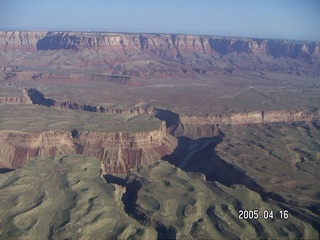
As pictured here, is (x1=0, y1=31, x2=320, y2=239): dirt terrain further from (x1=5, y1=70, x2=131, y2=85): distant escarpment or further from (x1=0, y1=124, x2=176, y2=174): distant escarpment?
(x1=5, y1=70, x2=131, y2=85): distant escarpment

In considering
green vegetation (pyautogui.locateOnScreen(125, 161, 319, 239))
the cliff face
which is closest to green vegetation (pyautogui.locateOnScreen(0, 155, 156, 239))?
green vegetation (pyautogui.locateOnScreen(125, 161, 319, 239))

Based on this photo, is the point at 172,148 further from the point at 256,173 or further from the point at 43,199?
the point at 43,199

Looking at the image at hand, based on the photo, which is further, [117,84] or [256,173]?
[117,84]

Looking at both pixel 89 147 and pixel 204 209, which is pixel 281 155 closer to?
pixel 204 209

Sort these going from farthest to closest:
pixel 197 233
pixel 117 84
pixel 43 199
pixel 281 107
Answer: pixel 117 84
pixel 281 107
pixel 43 199
pixel 197 233

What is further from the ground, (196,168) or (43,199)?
(43,199)

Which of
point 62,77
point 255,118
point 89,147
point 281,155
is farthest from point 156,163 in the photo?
point 62,77

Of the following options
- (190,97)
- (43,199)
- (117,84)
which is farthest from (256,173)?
(117,84)

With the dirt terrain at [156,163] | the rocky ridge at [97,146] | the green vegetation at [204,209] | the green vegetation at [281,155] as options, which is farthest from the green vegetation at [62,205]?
the green vegetation at [281,155]
